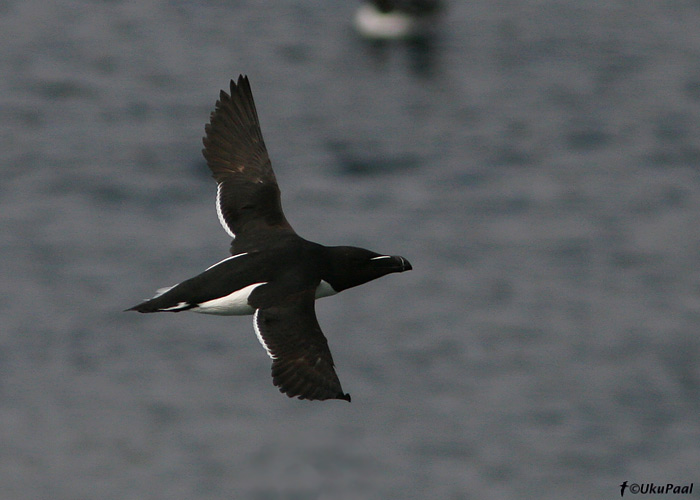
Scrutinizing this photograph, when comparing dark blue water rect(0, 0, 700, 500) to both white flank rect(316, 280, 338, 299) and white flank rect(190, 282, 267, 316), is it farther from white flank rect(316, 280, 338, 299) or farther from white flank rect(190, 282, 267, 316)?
white flank rect(190, 282, 267, 316)

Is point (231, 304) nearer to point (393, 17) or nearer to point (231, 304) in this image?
point (231, 304)

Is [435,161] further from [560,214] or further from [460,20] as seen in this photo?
[460,20]

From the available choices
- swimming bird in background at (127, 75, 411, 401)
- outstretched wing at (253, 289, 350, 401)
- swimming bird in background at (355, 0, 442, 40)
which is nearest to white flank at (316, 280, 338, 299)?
swimming bird in background at (127, 75, 411, 401)

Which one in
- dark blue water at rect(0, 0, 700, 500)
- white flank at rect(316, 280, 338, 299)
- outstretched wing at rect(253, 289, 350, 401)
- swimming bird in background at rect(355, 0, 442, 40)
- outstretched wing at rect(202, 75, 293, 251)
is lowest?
dark blue water at rect(0, 0, 700, 500)

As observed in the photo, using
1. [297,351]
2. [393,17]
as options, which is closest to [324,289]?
[297,351]

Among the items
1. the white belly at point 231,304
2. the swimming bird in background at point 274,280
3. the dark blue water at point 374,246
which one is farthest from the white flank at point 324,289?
the dark blue water at point 374,246

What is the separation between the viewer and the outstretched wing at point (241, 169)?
14.0 m

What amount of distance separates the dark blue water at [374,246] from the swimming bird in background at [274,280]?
36.2 feet

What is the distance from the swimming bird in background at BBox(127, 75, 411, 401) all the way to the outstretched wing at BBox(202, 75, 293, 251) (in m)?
0.01

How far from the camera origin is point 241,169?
14391 mm

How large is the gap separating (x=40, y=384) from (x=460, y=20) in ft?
56.0

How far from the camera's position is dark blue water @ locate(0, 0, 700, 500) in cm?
2495

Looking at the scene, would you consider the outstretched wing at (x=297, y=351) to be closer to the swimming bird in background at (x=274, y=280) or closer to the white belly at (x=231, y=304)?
the swimming bird in background at (x=274, y=280)

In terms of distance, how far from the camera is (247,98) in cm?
1451
